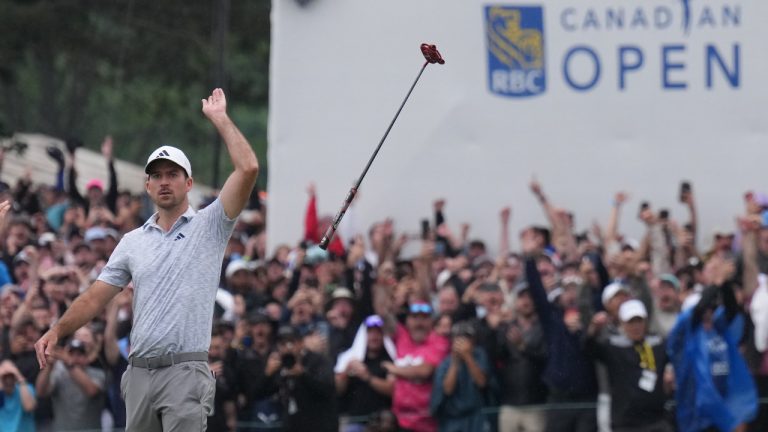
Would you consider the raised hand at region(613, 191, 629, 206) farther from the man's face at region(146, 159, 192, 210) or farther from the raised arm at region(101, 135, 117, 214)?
the man's face at region(146, 159, 192, 210)

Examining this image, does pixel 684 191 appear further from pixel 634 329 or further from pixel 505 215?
pixel 634 329

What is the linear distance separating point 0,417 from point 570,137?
7.80m

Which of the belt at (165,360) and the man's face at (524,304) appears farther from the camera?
the man's face at (524,304)

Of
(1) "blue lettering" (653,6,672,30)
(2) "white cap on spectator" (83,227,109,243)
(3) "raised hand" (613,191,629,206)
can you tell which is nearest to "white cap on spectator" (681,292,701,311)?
(3) "raised hand" (613,191,629,206)

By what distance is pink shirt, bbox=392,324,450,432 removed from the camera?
1517 centimetres

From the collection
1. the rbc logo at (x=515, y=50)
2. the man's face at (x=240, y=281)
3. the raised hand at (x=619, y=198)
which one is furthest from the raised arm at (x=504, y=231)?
the man's face at (x=240, y=281)

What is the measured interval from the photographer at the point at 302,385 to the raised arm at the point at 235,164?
5.08m

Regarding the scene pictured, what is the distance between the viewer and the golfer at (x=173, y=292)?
32.1 ft

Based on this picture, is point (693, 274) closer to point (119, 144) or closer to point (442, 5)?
point (442, 5)

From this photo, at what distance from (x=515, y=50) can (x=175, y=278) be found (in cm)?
1080

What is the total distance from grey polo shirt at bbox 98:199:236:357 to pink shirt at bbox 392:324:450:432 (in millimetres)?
5419

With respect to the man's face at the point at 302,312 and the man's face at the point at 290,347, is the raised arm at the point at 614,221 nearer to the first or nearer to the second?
the man's face at the point at 302,312

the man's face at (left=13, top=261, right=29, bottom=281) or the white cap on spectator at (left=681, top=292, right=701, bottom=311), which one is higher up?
the man's face at (left=13, top=261, right=29, bottom=281)

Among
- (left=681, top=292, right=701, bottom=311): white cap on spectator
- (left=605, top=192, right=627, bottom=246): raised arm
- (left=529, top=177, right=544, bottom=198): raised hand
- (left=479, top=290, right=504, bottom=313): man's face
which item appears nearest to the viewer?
(left=681, top=292, right=701, bottom=311): white cap on spectator
